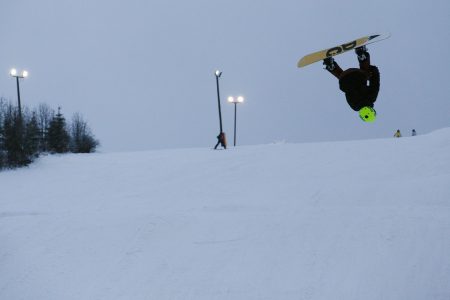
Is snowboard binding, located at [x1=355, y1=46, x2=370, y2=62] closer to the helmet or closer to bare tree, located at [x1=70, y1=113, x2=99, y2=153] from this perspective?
the helmet

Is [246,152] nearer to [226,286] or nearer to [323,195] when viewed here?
[323,195]

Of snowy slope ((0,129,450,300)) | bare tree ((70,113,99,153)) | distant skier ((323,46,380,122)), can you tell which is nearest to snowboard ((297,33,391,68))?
distant skier ((323,46,380,122))

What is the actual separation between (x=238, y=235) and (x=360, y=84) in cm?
908

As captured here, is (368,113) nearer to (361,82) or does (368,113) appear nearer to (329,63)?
(361,82)

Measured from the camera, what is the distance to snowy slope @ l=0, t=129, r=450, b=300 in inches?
443

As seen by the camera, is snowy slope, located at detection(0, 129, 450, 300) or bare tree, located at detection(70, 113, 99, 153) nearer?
snowy slope, located at detection(0, 129, 450, 300)

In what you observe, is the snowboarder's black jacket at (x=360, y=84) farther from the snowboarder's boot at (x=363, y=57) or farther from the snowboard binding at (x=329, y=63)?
the snowboard binding at (x=329, y=63)

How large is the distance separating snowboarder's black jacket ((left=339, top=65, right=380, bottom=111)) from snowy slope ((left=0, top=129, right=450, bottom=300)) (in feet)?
22.6

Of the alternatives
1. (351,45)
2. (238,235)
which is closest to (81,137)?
(238,235)

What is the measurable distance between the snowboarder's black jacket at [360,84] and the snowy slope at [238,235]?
688 cm

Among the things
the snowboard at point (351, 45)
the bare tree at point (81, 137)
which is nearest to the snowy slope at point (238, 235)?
the snowboard at point (351, 45)

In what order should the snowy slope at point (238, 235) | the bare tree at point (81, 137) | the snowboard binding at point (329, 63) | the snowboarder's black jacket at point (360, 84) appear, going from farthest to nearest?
the bare tree at point (81, 137), the snowy slope at point (238, 235), the snowboard binding at point (329, 63), the snowboarder's black jacket at point (360, 84)

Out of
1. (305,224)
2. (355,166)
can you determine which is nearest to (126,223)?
(305,224)

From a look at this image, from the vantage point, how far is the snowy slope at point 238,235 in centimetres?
1125
